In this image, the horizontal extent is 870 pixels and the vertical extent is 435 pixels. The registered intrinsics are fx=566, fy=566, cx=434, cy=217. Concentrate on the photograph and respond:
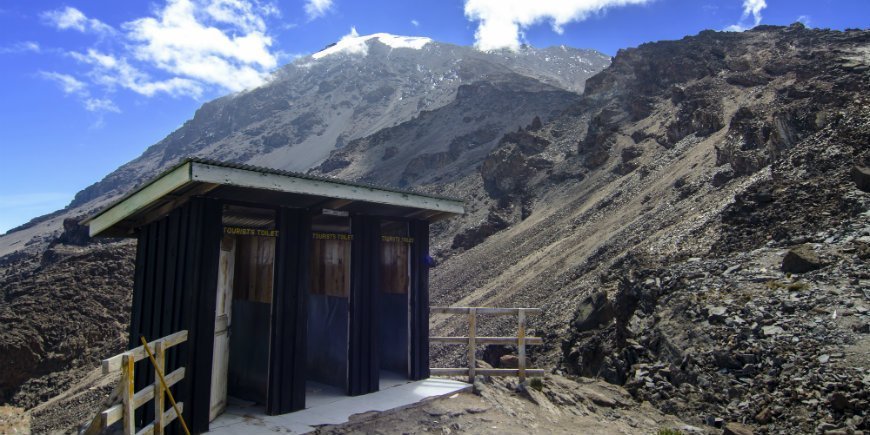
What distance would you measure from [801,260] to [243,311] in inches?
417

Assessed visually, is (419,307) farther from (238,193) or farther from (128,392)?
(128,392)

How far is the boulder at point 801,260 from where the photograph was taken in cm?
1116

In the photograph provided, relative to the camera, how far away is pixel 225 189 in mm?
6898

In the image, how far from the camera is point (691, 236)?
19266 mm

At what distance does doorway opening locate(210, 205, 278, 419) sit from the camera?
7.39 m

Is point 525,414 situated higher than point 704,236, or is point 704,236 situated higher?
point 704,236

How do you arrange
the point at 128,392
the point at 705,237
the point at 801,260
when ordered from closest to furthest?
1. the point at 128,392
2. the point at 801,260
3. the point at 705,237

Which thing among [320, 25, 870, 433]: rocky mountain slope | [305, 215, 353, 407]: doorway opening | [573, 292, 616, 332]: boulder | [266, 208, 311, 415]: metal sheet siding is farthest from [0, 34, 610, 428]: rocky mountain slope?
[320, 25, 870, 433]: rocky mountain slope

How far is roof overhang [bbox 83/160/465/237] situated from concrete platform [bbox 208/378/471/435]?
2793 mm

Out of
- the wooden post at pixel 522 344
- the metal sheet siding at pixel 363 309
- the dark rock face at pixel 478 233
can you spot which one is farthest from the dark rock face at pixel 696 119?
the metal sheet siding at pixel 363 309

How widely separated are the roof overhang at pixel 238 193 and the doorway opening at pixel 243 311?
1.76 feet

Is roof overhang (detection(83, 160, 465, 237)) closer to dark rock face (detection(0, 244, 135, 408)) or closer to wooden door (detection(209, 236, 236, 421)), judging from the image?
wooden door (detection(209, 236, 236, 421))

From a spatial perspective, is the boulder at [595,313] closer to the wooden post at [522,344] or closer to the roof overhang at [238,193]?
the wooden post at [522,344]

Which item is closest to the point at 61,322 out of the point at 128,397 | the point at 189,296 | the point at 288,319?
the point at 288,319
